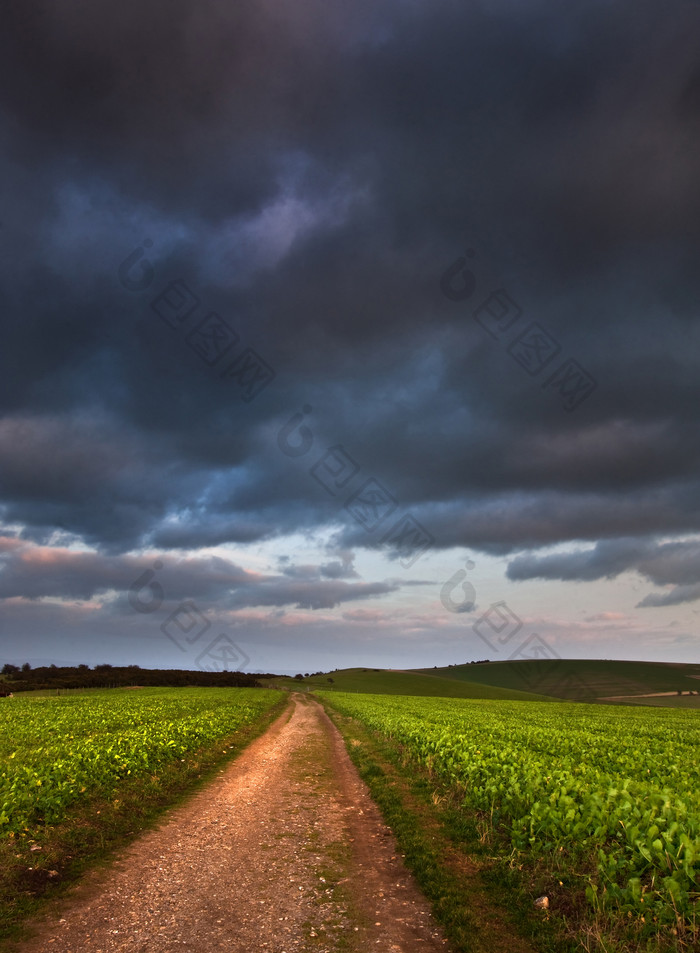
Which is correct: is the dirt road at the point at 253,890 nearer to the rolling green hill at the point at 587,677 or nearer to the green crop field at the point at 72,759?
the green crop field at the point at 72,759

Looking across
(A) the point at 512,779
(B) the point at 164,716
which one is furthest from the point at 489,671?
(A) the point at 512,779

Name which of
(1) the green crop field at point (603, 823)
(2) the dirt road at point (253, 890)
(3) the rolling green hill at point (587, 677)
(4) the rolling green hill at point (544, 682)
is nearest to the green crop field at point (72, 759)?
(2) the dirt road at point (253, 890)

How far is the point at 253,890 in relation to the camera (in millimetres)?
8867

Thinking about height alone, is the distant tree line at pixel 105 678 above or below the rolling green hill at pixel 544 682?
above

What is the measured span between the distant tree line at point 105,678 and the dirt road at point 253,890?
95286mm

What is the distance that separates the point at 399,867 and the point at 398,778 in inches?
344

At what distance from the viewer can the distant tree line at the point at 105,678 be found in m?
98.8

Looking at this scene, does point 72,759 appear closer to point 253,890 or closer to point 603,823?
point 253,890

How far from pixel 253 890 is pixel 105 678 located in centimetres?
11689

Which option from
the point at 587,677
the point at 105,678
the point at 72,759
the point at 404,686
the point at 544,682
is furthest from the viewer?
the point at 544,682

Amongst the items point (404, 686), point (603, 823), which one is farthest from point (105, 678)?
point (603, 823)

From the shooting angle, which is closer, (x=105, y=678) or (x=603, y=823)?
(x=603, y=823)

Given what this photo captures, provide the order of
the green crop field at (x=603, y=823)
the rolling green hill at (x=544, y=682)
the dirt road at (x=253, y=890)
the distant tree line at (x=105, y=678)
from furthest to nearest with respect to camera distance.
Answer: the rolling green hill at (x=544, y=682) < the distant tree line at (x=105, y=678) < the dirt road at (x=253, y=890) < the green crop field at (x=603, y=823)

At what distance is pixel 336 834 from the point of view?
40.6 ft
